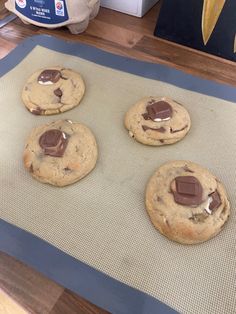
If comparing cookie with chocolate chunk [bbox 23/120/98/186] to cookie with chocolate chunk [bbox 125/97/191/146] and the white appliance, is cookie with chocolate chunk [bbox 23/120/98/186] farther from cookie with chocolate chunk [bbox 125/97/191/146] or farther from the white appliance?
the white appliance

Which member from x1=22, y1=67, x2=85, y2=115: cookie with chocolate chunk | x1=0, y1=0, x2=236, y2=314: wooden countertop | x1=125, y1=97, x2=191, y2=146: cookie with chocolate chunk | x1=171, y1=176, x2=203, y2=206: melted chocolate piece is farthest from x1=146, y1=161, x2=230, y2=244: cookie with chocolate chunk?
x1=22, y1=67, x2=85, y2=115: cookie with chocolate chunk

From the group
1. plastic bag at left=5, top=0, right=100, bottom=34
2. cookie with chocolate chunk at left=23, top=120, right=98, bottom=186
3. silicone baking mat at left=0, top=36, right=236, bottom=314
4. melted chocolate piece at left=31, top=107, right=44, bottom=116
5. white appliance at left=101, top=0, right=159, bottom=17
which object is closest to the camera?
silicone baking mat at left=0, top=36, right=236, bottom=314

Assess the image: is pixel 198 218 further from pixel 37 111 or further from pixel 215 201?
pixel 37 111

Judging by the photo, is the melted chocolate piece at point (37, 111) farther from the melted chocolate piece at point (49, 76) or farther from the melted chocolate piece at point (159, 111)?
the melted chocolate piece at point (159, 111)

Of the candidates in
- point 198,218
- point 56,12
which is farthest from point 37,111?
point 198,218

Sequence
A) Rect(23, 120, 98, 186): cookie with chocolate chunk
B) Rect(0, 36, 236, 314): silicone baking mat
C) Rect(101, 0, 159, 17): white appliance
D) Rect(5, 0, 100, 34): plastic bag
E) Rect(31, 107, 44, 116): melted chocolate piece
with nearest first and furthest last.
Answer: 1. Rect(0, 36, 236, 314): silicone baking mat
2. Rect(23, 120, 98, 186): cookie with chocolate chunk
3. Rect(31, 107, 44, 116): melted chocolate piece
4. Rect(5, 0, 100, 34): plastic bag
5. Rect(101, 0, 159, 17): white appliance

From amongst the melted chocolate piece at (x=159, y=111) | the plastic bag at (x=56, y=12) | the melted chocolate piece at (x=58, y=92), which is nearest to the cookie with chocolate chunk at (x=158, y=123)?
the melted chocolate piece at (x=159, y=111)
